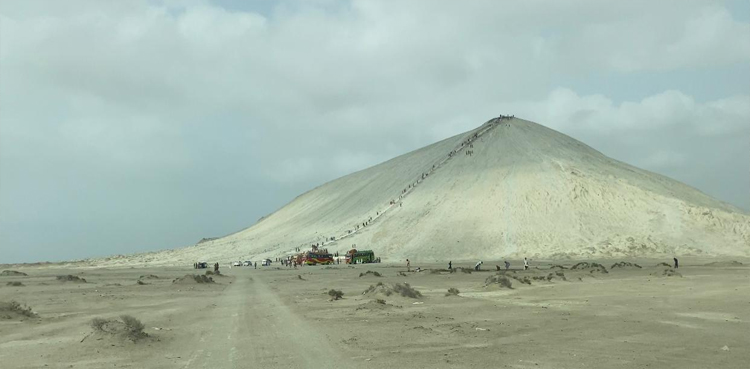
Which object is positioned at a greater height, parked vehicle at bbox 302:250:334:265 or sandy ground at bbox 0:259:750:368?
parked vehicle at bbox 302:250:334:265

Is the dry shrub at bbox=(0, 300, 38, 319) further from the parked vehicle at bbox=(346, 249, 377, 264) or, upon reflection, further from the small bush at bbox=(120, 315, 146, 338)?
the parked vehicle at bbox=(346, 249, 377, 264)

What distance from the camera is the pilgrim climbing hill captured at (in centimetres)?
10612

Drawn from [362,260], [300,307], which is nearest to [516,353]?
[300,307]

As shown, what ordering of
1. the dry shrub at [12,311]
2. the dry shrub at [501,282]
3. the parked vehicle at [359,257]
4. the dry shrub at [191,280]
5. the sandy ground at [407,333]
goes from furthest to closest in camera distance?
the parked vehicle at [359,257], the dry shrub at [191,280], the dry shrub at [501,282], the dry shrub at [12,311], the sandy ground at [407,333]

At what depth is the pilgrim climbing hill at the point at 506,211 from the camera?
106m

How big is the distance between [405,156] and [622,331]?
155091 mm

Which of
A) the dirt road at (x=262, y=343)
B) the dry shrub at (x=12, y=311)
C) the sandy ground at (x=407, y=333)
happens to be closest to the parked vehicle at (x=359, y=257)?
the sandy ground at (x=407, y=333)

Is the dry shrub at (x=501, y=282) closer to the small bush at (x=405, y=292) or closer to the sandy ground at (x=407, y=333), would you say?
the sandy ground at (x=407, y=333)

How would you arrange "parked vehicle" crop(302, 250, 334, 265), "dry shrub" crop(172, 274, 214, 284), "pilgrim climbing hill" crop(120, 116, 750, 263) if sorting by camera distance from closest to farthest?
1. "dry shrub" crop(172, 274, 214, 284)
2. "parked vehicle" crop(302, 250, 334, 265)
3. "pilgrim climbing hill" crop(120, 116, 750, 263)

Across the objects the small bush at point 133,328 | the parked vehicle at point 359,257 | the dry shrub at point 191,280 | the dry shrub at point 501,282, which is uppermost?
the parked vehicle at point 359,257

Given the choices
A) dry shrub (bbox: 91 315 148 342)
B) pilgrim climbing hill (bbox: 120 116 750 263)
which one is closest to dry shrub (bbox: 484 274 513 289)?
dry shrub (bbox: 91 315 148 342)

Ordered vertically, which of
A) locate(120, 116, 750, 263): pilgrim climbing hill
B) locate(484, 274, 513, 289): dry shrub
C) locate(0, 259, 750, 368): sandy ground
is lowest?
locate(0, 259, 750, 368): sandy ground

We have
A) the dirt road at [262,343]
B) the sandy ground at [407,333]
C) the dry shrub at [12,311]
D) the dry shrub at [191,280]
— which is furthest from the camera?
the dry shrub at [191,280]

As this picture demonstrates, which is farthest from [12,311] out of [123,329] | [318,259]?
[318,259]
